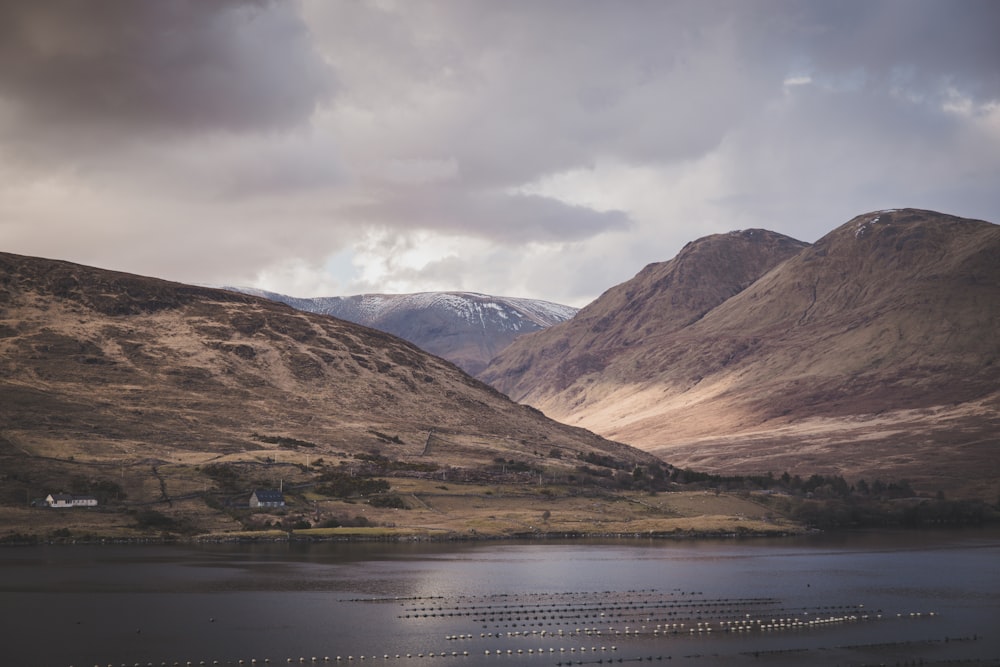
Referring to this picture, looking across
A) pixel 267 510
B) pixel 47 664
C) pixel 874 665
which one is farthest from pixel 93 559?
pixel 874 665

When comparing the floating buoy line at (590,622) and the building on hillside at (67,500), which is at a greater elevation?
the building on hillside at (67,500)

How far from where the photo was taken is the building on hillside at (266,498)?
161000mm

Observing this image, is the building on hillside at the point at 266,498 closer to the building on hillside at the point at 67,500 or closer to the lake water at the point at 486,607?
→ the lake water at the point at 486,607

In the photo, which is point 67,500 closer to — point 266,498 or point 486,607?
point 266,498

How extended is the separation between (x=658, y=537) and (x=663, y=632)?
8484 cm

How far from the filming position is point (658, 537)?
168 meters

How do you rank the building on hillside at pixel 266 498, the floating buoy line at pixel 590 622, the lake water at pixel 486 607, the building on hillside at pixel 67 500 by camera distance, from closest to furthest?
the floating buoy line at pixel 590 622, the lake water at pixel 486 607, the building on hillside at pixel 67 500, the building on hillside at pixel 266 498

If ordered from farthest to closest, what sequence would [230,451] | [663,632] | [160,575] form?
[230,451], [160,575], [663,632]

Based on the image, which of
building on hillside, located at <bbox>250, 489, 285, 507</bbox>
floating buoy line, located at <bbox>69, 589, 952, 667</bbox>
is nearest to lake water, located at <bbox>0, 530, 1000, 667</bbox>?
floating buoy line, located at <bbox>69, 589, 952, 667</bbox>

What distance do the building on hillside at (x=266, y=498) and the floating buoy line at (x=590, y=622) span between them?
69090mm

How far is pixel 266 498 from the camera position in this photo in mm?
161875

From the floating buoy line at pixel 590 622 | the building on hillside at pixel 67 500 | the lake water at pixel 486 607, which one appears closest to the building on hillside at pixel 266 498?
the lake water at pixel 486 607

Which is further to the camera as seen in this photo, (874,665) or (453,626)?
(453,626)

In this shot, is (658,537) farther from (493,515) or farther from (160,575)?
(160,575)
